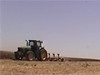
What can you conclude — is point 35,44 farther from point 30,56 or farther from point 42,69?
point 42,69

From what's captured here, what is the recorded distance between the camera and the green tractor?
37.4 metres

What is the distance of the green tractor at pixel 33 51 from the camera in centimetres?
3744

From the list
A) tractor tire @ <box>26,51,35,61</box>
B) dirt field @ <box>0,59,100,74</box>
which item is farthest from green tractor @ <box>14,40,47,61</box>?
dirt field @ <box>0,59,100,74</box>

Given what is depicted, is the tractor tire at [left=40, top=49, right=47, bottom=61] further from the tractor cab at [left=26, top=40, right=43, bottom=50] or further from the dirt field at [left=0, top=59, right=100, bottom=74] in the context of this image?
the dirt field at [left=0, top=59, right=100, bottom=74]

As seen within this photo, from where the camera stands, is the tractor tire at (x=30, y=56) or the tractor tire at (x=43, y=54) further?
the tractor tire at (x=43, y=54)

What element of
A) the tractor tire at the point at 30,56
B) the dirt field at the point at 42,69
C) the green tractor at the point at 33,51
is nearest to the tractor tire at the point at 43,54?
the green tractor at the point at 33,51

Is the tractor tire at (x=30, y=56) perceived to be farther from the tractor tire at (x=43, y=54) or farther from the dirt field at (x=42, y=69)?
the dirt field at (x=42, y=69)

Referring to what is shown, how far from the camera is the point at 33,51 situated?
3794 centimetres

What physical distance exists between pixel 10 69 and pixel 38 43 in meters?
17.6

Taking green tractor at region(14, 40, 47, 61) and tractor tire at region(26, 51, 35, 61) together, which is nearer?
tractor tire at region(26, 51, 35, 61)

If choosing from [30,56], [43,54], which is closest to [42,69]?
[30,56]

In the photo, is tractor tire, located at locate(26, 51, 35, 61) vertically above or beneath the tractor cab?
beneath

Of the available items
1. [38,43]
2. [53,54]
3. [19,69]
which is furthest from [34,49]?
[19,69]

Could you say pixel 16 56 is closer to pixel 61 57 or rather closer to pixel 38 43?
pixel 38 43
